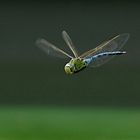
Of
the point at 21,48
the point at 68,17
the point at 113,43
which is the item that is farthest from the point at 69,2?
the point at 113,43

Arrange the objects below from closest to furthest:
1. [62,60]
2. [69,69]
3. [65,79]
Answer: [69,69], [62,60], [65,79]

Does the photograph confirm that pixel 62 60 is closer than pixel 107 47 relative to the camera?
No

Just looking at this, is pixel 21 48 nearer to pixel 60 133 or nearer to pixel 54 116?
pixel 54 116

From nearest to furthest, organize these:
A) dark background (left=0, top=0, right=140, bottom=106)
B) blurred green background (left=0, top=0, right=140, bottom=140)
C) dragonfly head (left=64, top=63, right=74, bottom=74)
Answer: dragonfly head (left=64, top=63, right=74, bottom=74) < blurred green background (left=0, top=0, right=140, bottom=140) < dark background (left=0, top=0, right=140, bottom=106)

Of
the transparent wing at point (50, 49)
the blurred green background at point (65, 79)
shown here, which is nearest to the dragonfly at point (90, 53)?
the transparent wing at point (50, 49)

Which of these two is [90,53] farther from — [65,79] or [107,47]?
[65,79]

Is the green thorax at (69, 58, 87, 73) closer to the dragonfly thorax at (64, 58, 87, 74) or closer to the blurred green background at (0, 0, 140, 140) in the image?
the dragonfly thorax at (64, 58, 87, 74)

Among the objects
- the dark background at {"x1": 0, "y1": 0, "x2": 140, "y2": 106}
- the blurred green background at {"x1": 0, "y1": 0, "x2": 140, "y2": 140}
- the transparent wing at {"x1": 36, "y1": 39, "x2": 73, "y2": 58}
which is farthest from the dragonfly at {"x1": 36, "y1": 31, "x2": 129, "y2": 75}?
the dark background at {"x1": 0, "y1": 0, "x2": 140, "y2": 106}

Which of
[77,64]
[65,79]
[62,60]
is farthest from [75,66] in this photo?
[65,79]
